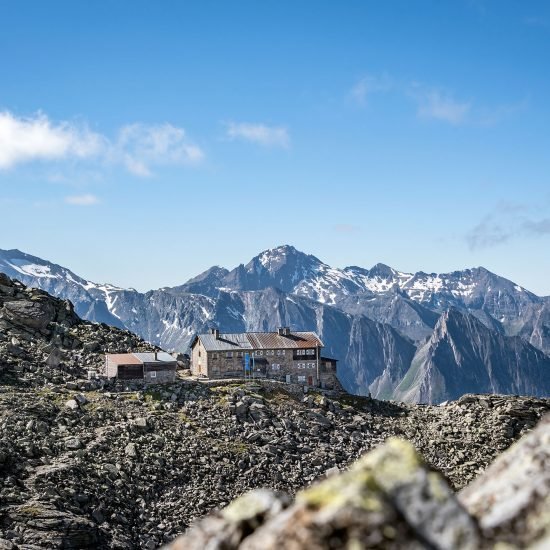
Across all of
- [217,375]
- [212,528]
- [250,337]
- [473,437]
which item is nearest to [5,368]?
[217,375]

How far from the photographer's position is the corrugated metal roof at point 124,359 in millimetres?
105900

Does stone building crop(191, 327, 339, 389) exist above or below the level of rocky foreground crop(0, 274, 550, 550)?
above

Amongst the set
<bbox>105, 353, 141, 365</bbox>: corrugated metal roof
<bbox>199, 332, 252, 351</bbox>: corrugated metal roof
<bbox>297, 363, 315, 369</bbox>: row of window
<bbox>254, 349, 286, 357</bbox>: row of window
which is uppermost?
<bbox>199, 332, 252, 351</bbox>: corrugated metal roof

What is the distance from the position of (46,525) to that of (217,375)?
56.1 m

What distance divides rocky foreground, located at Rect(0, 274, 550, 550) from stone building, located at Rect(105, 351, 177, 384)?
300 centimetres

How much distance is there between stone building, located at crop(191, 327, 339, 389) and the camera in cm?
11881

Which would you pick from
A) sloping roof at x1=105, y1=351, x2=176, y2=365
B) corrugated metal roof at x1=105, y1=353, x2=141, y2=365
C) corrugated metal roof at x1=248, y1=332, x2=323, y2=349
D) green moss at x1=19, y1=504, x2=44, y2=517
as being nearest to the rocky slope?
green moss at x1=19, y1=504, x2=44, y2=517

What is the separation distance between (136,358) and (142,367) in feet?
6.90

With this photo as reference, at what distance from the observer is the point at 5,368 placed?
3979 inches

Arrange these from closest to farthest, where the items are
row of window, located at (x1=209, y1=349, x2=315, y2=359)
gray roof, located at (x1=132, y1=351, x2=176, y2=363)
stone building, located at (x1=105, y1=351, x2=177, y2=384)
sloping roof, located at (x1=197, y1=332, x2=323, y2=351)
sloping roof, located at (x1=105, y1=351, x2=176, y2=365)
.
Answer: stone building, located at (x1=105, y1=351, x2=177, y2=384)
sloping roof, located at (x1=105, y1=351, x2=176, y2=365)
gray roof, located at (x1=132, y1=351, x2=176, y2=363)
row of window, located at (x1=209, y1=349, x2=315, y2=359)
sloping roof, located at (x1=197, y1=332, x2=323, y2=351)

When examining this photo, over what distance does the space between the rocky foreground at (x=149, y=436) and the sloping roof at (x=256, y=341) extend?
10.7m

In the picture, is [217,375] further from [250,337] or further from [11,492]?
[11,492]

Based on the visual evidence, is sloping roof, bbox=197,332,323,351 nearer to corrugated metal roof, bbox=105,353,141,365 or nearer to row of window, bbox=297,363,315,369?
row of window, bbox=297,363,315,369

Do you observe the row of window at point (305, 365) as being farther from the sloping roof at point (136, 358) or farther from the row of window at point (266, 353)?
the sloping roof at point (136, 358)
